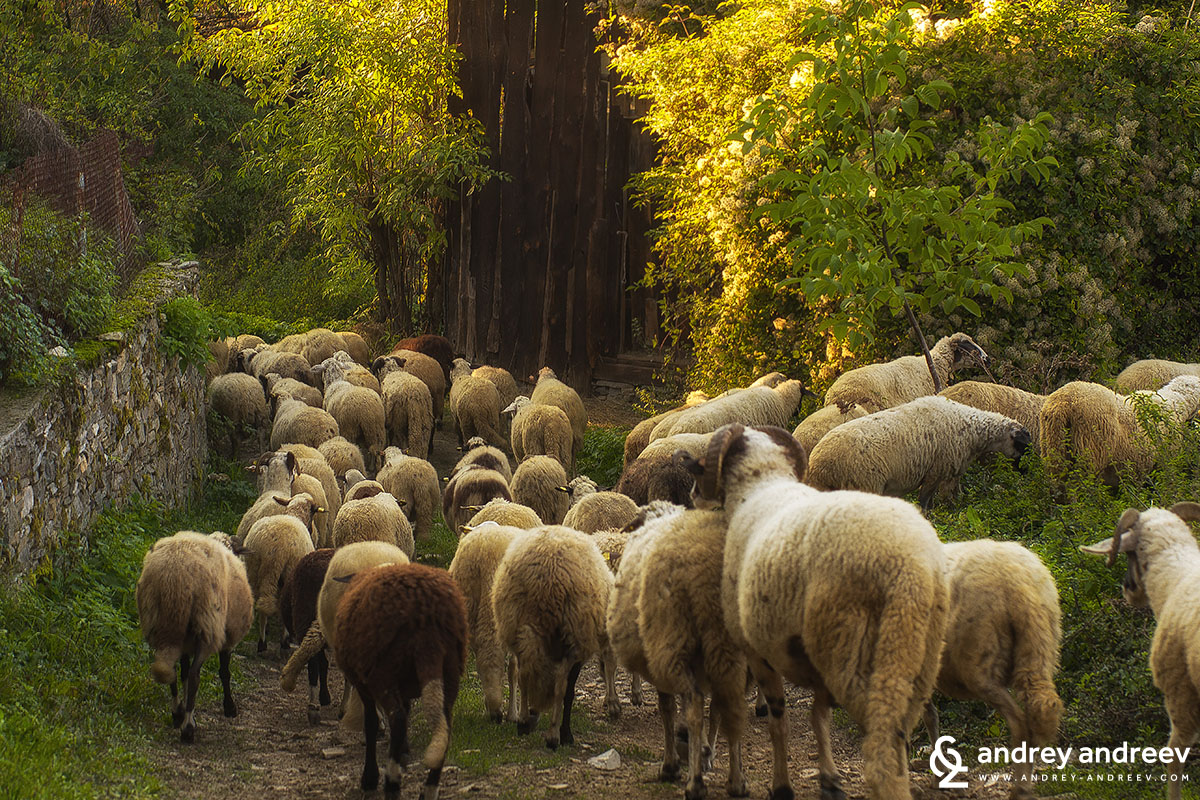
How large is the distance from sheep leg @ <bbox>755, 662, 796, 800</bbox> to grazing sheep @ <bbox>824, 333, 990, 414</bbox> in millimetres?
4956

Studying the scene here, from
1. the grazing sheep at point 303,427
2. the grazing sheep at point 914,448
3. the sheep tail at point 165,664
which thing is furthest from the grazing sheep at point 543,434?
the sheep tail at point 165,664

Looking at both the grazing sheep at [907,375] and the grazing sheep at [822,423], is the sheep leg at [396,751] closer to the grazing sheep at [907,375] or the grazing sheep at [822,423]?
the grazing sheep at [822,423]

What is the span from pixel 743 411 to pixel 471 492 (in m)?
2.57

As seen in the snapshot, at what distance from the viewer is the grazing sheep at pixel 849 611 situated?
13.9 feet

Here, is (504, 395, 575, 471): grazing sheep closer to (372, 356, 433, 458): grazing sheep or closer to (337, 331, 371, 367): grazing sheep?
(372, 356, 433, 458): grazing sheep

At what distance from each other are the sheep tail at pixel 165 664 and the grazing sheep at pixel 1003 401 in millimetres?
5953

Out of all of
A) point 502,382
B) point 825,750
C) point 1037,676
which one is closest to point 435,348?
point 502,382

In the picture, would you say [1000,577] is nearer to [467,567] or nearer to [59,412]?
[467,567]

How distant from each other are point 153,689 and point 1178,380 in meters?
7.52

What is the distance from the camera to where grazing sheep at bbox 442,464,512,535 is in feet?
30.7

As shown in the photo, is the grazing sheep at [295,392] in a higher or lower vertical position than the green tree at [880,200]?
lower

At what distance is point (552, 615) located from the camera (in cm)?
599

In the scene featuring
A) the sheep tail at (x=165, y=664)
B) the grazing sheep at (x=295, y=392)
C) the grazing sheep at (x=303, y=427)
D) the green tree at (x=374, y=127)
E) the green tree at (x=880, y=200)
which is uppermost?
the green tree at (x=374, y=127)

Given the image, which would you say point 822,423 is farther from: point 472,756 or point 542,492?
point 472,756
